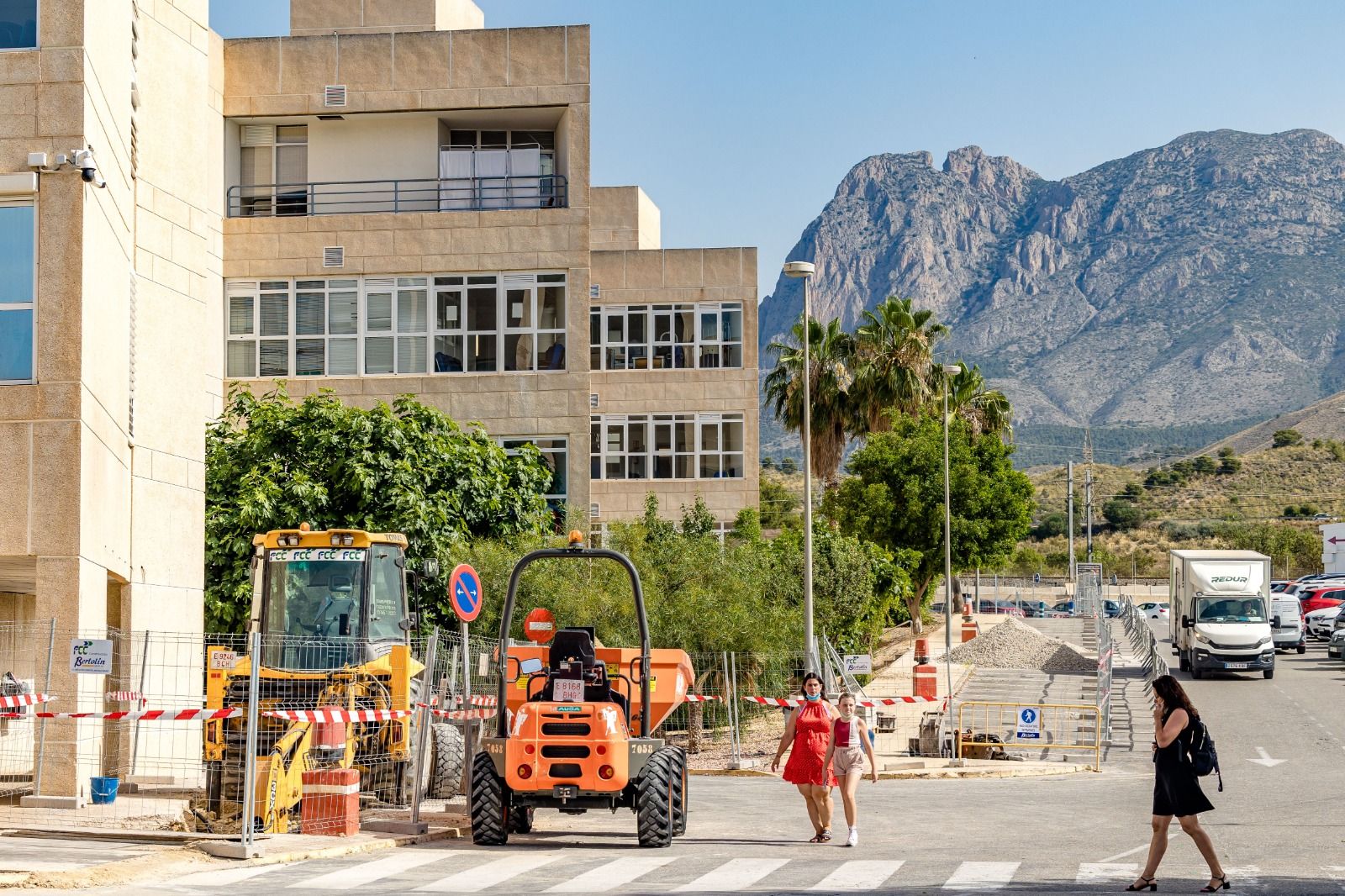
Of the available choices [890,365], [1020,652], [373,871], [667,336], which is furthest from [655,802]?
[890,365]

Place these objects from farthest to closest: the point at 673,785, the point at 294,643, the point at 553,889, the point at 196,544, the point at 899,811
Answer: the point at 196,544
the point at 899,811
the point at 294,643
the point at 673,785
the point at 553,889

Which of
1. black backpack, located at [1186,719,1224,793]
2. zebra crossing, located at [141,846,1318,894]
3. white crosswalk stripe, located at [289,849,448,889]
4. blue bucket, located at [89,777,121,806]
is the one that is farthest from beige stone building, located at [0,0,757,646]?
black backpack, located at [1186,719,1224,793]

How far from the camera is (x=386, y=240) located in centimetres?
3834

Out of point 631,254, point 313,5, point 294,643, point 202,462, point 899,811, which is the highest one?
point 313,5

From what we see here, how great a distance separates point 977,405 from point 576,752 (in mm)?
56834

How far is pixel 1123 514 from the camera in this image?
5625 inches

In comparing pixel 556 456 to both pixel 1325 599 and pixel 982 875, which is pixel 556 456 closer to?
pixel 982 875

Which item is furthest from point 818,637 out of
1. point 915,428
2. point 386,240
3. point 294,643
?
point 915,428

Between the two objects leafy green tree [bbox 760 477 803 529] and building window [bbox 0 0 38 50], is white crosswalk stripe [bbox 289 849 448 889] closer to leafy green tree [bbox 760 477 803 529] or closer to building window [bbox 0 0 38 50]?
building window [bbox 0 0 38 50]

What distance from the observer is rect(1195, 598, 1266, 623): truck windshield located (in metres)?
42.6

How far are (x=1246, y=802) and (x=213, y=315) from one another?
2687cm

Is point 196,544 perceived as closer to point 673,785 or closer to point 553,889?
point 673,785

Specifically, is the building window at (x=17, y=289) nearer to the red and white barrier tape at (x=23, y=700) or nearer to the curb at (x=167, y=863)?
the red and white barrier tape at (x=23, y=700)

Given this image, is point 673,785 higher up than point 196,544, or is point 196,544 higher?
point 196,544
